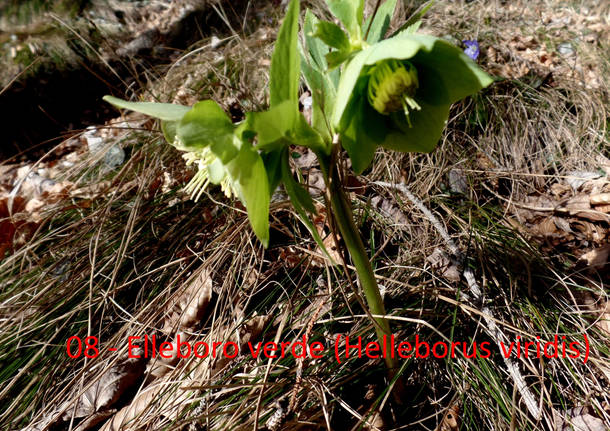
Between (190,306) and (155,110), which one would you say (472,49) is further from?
(155,110)

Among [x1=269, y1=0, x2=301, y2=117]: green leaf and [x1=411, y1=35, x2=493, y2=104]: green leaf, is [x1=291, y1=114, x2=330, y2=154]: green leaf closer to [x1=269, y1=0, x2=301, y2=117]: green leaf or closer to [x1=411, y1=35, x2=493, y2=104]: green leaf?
[x1=269, y1=0, x2=301, y2=117]: green leaf

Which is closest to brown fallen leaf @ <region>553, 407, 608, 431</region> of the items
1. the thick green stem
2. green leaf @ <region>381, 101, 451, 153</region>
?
the thick green stem

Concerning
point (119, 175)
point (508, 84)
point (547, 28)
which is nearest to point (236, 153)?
point (119, 175)

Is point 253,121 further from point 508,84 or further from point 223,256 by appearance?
point 508,84

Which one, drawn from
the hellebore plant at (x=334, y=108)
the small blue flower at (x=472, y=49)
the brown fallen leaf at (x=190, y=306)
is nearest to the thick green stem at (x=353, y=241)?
the hellebore plant at (x=334, y=108)

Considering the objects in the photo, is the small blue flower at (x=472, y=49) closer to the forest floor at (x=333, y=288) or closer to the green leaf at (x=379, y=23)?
the forest floor at (x=333, y=288)
